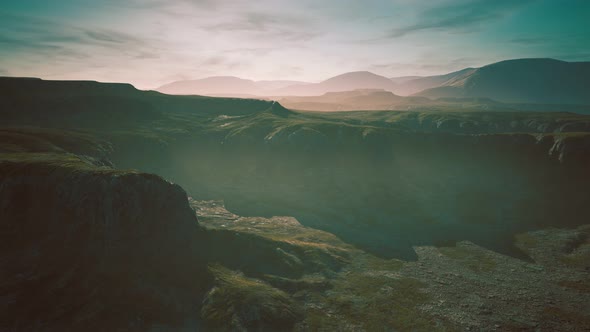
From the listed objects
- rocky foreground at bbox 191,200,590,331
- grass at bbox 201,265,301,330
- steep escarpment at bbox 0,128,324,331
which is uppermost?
steep escarpment at bbox 0,128,324,331

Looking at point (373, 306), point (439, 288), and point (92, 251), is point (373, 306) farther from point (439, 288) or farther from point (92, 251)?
point (92, 251)

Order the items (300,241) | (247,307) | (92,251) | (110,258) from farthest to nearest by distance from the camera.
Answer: (300,241), (92,251), (110,258), (247,307)

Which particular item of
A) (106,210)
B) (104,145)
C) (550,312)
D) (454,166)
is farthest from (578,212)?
(104,145)

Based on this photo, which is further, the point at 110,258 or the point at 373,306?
the point at 373,306

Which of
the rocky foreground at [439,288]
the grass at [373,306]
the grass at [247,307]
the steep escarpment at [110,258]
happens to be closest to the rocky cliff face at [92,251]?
the steep escarpment at [110,258]

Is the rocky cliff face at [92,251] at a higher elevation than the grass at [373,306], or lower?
higher

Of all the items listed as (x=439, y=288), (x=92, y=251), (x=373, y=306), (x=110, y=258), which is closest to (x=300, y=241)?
(x=373, y=306)

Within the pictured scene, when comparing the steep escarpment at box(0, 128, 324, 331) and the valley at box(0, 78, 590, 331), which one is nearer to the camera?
the steep escarpment at box(0, 128, 324, 331)

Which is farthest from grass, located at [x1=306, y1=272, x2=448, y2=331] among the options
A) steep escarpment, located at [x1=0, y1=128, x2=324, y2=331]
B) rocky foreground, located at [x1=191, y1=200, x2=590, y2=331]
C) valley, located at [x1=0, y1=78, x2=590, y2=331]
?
steep escarpment, located at [x1=0, y1=128, x2=324, y2=331]

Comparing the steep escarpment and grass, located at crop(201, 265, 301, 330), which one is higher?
the steep escarpment

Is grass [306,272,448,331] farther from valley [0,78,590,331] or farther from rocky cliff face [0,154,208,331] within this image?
rocky cliff face [0,154,208,331]

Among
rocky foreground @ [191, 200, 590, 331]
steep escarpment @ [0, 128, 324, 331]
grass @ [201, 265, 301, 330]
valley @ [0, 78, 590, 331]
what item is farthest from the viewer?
rocky foreground @ [191, 200, 590, 331]

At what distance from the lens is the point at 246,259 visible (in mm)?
70188

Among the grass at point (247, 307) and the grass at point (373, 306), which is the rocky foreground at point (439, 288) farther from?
the grass at point (247, 307)
